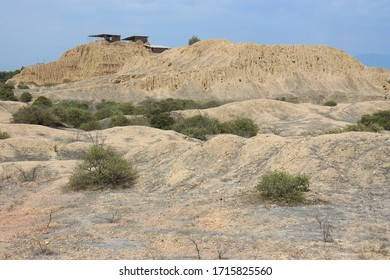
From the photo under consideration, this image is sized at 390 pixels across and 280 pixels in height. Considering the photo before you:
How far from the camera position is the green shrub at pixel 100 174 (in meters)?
12.0

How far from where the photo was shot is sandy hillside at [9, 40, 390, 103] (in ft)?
160

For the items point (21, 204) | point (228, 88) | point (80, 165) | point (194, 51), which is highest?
point (194, 51)

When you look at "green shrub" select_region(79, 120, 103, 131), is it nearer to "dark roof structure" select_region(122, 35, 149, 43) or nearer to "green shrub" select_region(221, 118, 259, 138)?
"green shrub" select_region(221, 118, 259, 138)

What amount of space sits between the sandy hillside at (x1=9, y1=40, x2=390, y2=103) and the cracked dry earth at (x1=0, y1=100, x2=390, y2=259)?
110 feet

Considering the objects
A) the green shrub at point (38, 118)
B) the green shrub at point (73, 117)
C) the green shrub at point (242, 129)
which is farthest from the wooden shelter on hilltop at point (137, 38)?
the green shrub at point (242, 129)

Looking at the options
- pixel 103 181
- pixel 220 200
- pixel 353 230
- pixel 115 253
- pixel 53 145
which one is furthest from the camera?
pixel 53 145

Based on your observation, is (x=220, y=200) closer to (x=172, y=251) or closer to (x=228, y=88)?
(x=172, y=251)

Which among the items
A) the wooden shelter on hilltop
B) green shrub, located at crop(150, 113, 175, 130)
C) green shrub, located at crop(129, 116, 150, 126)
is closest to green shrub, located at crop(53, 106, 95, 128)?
green shrub, located at crop(129, 116, 150, 126)

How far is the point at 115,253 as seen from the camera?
6664 mm

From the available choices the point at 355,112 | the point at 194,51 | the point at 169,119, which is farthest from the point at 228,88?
the point at 169,119

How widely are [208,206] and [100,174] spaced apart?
3719 mm

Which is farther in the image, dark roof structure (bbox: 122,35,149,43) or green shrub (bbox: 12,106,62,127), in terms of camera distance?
dark roof structure (bbox: 122,35,149,43)

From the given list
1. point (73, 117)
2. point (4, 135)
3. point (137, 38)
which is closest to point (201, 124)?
point (73, 117)

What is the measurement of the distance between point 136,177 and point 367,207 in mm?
6062
